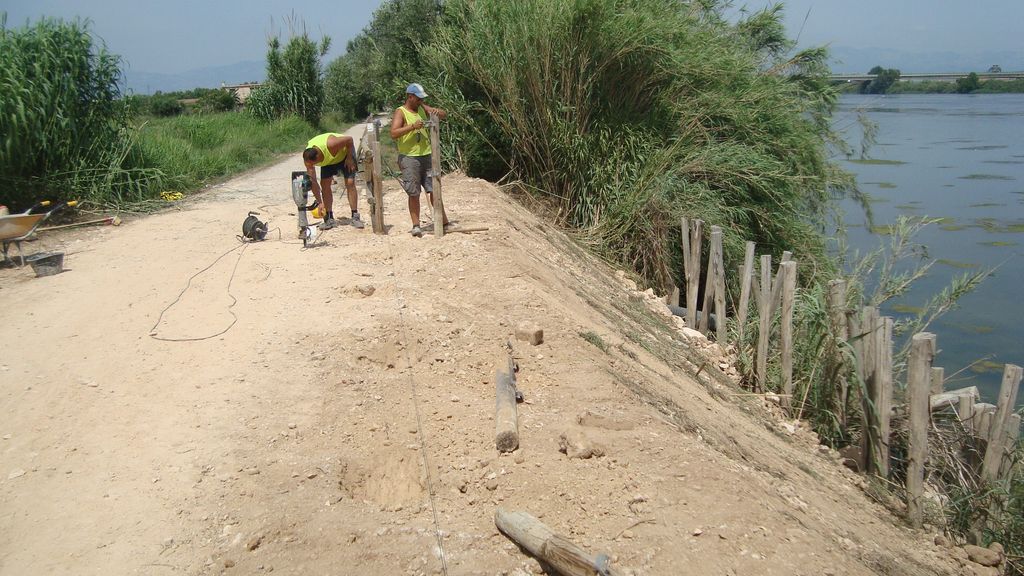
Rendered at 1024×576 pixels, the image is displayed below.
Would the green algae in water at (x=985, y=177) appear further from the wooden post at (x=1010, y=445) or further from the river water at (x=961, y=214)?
the wooden post at (x=1010, y=445)

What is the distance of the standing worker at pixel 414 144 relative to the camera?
7.45 m

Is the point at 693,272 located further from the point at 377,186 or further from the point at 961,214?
the point at 961,214

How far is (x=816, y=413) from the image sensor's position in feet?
21.7

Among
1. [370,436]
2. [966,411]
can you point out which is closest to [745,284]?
[966,411]

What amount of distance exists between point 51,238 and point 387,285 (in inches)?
184

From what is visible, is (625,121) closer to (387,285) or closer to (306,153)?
(306,153)

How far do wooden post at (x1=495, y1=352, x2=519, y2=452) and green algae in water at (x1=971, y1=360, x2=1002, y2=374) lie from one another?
9.15 meters

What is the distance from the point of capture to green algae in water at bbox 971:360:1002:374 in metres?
11.0

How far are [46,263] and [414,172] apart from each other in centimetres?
356

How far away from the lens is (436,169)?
24.1ft

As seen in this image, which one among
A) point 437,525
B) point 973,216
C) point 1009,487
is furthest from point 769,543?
point 973,216

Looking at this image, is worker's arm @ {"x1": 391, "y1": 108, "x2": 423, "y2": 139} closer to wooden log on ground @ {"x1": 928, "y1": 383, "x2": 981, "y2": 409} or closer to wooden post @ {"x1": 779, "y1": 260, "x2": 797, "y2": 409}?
wooden post @ {"x1": 779, "y1": 260, "x2": 797, "y2": 409}

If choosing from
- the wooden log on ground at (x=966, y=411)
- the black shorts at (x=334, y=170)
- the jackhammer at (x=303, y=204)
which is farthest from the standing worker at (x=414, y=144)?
the wooden log on ground at (x=966, y=411)

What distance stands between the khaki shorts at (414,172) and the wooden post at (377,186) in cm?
29
